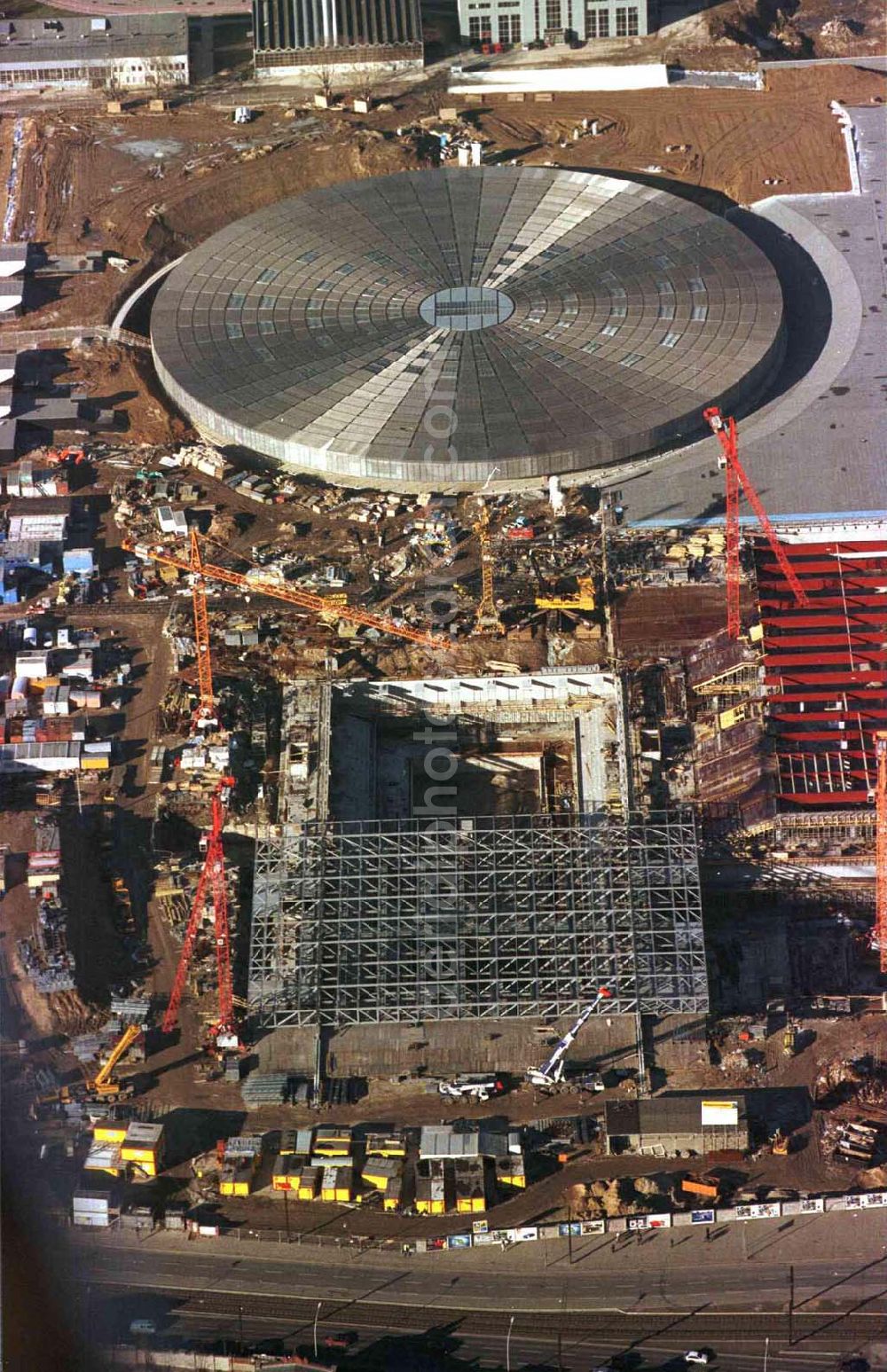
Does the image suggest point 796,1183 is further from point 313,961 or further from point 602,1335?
point 313,961

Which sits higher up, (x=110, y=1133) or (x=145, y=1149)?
(x=110, y=1133)

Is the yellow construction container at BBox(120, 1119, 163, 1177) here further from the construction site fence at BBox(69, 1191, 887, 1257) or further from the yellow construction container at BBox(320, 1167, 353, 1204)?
the yellow construction container at BBox(320, 1167, 353, 1204)

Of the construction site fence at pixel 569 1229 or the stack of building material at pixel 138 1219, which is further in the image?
the stack of building material at pixel 138 1219

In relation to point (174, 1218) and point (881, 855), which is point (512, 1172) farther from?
point (881, 855)

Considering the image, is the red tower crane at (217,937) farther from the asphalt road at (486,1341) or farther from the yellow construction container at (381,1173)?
the asphalt road at (486,1341)

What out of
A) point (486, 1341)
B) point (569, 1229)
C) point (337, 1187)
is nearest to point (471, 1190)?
point (569, 1229)

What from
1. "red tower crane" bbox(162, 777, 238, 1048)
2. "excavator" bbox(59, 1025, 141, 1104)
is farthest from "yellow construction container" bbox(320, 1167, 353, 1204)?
"excavator" bbox(59, 1025, 141, 1104)

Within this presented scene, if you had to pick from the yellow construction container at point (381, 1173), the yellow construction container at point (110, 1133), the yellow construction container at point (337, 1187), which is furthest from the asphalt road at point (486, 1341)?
the yellow construction container at point (110, 1133)
